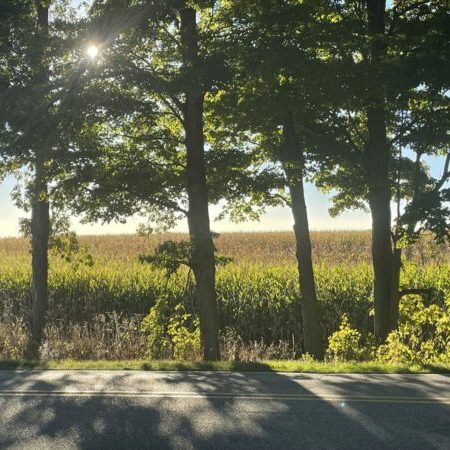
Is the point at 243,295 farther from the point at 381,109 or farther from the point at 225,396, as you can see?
the point at 225,396

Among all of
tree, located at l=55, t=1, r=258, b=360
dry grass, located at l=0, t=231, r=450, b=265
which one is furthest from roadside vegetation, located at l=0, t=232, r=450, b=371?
dry grass, located at l=0, t=231, r=450, b=265

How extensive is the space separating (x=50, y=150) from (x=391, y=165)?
968cm

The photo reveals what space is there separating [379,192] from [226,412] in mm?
10153

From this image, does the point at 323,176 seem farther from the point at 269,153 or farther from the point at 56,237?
the point at 56,237

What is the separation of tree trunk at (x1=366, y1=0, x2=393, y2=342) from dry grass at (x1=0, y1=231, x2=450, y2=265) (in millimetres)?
14520

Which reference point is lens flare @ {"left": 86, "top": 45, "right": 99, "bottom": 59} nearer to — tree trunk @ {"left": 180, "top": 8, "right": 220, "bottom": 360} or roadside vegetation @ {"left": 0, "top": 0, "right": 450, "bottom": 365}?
roadside vegetation @ {"left": 0, "top": 0, "right": 450, "bottom": 365}

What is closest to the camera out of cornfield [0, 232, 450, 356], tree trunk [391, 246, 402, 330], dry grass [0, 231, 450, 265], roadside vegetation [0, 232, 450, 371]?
roadside vegetation [0, 232, 450, 371]

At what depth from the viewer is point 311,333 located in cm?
1683

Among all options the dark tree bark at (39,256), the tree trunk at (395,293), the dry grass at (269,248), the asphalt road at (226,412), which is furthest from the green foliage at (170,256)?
the dry grass at (269,248)

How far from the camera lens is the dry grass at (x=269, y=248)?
116 ft

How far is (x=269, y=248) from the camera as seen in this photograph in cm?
4247

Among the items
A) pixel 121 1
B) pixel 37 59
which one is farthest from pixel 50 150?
pixel 121 1

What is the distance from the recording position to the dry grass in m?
35.3

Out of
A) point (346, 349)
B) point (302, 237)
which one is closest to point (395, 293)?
point (346, 349)
